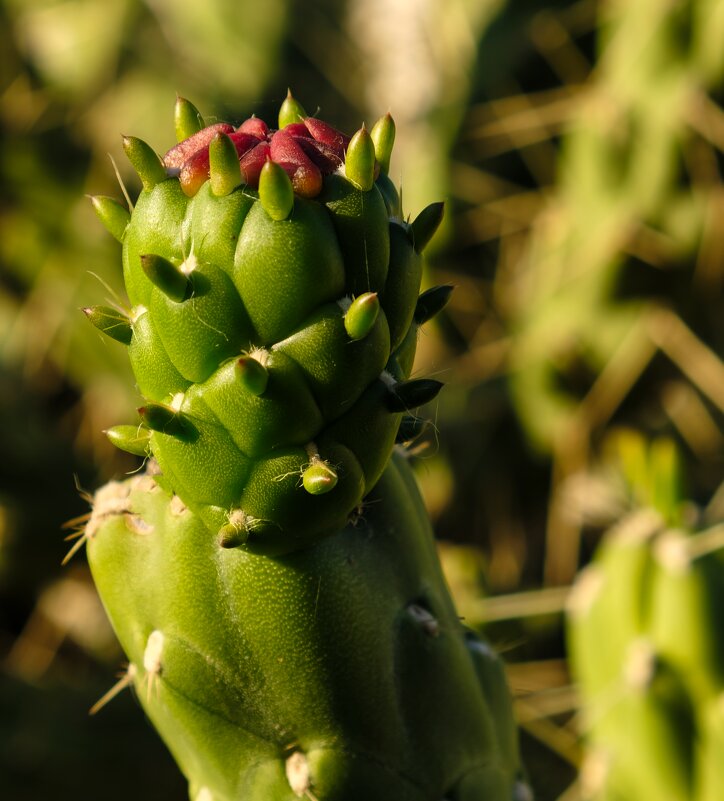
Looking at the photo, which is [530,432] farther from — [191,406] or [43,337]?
[191,406]

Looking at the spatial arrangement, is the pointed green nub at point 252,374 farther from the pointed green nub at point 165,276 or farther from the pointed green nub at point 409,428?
the pointed green nub at point 409,428

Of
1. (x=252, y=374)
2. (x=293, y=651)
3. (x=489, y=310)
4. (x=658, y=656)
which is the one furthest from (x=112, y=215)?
(x=489, y=310)

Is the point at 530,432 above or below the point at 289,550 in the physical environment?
below

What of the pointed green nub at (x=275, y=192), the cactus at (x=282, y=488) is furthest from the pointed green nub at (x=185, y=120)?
the pointed green nub at (x=275, y=192)

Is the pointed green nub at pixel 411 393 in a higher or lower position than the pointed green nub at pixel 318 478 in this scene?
higher

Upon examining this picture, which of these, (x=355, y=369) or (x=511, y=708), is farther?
(x=511, y=708)

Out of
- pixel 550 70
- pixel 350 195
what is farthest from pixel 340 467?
pixel 550 70
